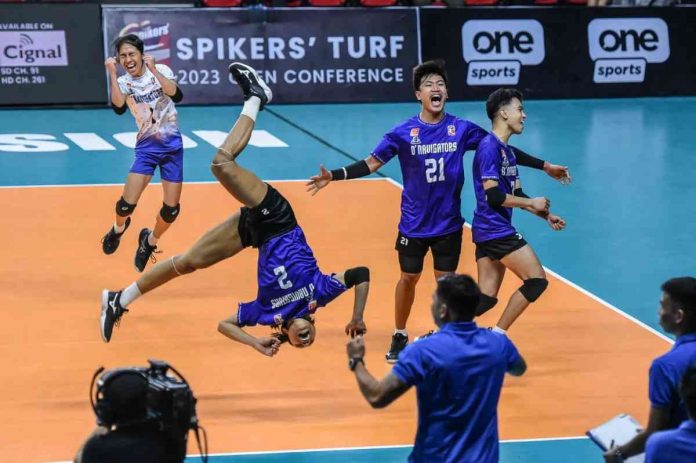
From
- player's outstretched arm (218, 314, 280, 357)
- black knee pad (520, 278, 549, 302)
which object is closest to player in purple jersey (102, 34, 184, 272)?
player's outstretched arm (218, 314, 280, 357)

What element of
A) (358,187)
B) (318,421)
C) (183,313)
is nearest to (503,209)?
(318,421)

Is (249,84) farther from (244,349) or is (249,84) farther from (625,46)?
(625,46)

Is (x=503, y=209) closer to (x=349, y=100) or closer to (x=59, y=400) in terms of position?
(x=59, y=400)

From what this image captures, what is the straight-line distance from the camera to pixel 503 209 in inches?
393

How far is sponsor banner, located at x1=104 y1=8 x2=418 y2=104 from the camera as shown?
23.0 m

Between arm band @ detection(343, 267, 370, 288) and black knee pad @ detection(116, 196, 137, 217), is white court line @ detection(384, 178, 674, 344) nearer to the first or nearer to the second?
arm band @ detection(343, 267, 370, 288)

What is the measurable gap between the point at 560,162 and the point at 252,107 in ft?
32.1

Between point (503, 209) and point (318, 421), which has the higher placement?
point (503, 209)

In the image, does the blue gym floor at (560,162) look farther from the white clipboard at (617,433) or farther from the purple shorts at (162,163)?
the purple shorts at (162,163)

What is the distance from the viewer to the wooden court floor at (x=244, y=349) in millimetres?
8992

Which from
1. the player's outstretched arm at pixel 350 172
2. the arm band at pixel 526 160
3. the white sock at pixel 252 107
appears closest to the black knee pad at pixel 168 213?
the player's outstretched arm at pixel 350 172

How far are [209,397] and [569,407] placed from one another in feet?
9.39

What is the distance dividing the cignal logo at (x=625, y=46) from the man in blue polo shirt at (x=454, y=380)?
1945 centimetres

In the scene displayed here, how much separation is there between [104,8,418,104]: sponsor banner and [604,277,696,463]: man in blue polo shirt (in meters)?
17.9
